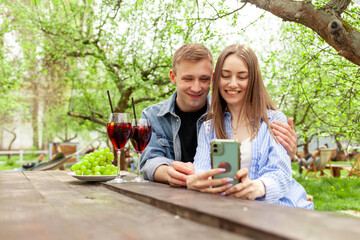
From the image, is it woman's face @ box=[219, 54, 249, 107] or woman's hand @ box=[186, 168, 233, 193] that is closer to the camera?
woman's hand @ box=[186, 168, 233, 193]

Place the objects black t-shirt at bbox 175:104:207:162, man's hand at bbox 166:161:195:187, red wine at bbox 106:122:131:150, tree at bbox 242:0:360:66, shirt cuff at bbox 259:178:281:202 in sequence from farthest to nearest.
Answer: tree at bbox 242:0:360:66 < black t-shirt at bbox 175:104:207:162 < red wine at bbox 106:122:131:150 < man's hand at bbox 166:161:195:187 < shirt cuff at bbox 259:178:281:202

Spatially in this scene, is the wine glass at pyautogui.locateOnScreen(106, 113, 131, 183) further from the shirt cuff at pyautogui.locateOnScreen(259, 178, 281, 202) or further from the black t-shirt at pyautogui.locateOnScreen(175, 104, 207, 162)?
the shirt cuff at pyautogui.locateOnScreen(259, 178, 281, 202)

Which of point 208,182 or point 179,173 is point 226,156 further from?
point 179,173

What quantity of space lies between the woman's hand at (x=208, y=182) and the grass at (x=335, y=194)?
5248mm

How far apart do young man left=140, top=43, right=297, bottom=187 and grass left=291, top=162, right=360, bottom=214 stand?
4.45 metres

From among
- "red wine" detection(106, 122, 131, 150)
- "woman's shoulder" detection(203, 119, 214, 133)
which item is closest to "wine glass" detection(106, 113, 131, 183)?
"red wine" detection(106, 122, 131, 150)

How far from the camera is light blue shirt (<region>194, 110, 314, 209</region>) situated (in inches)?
63.6

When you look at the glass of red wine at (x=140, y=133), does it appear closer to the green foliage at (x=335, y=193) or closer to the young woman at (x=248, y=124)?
the young woman at (x=248, y=124)

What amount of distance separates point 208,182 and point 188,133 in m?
1.16

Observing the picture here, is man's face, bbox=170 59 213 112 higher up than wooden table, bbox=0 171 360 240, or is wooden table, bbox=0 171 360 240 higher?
man's face, bbox=170 59 213 112

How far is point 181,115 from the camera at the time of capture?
269 cm

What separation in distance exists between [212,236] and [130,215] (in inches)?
12.8

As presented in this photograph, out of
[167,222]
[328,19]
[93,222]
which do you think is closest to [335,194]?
[328,19]

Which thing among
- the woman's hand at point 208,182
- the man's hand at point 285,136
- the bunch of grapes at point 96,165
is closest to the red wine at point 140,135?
the bunch of grapes at point 96,165
